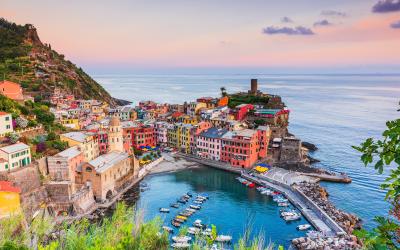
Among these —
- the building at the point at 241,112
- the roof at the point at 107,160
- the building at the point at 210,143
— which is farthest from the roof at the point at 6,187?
the building at the point at 241,112

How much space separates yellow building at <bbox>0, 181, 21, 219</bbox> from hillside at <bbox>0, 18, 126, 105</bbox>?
48618 millimetres

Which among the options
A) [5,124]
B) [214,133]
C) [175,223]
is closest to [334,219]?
[175,223]

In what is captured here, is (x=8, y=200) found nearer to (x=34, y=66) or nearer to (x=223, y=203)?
(x=223, y=203)

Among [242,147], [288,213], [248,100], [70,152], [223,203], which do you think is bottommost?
[223,203]

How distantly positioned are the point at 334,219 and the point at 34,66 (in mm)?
80863

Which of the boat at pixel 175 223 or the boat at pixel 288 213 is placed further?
the boat at pixel 288 213

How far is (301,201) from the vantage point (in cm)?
3447

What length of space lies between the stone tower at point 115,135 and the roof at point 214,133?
1478cm

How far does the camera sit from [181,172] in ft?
149

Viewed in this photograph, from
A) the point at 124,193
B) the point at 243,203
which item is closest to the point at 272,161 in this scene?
the point at 243,203

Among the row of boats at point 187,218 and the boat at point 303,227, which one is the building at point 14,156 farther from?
the boat at point 303,227

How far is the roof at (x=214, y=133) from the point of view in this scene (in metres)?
49.6

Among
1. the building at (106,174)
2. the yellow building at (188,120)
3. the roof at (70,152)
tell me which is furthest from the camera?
the yellow building at (188,120)

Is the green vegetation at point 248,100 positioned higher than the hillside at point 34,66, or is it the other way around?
the hillside at point 34,66
